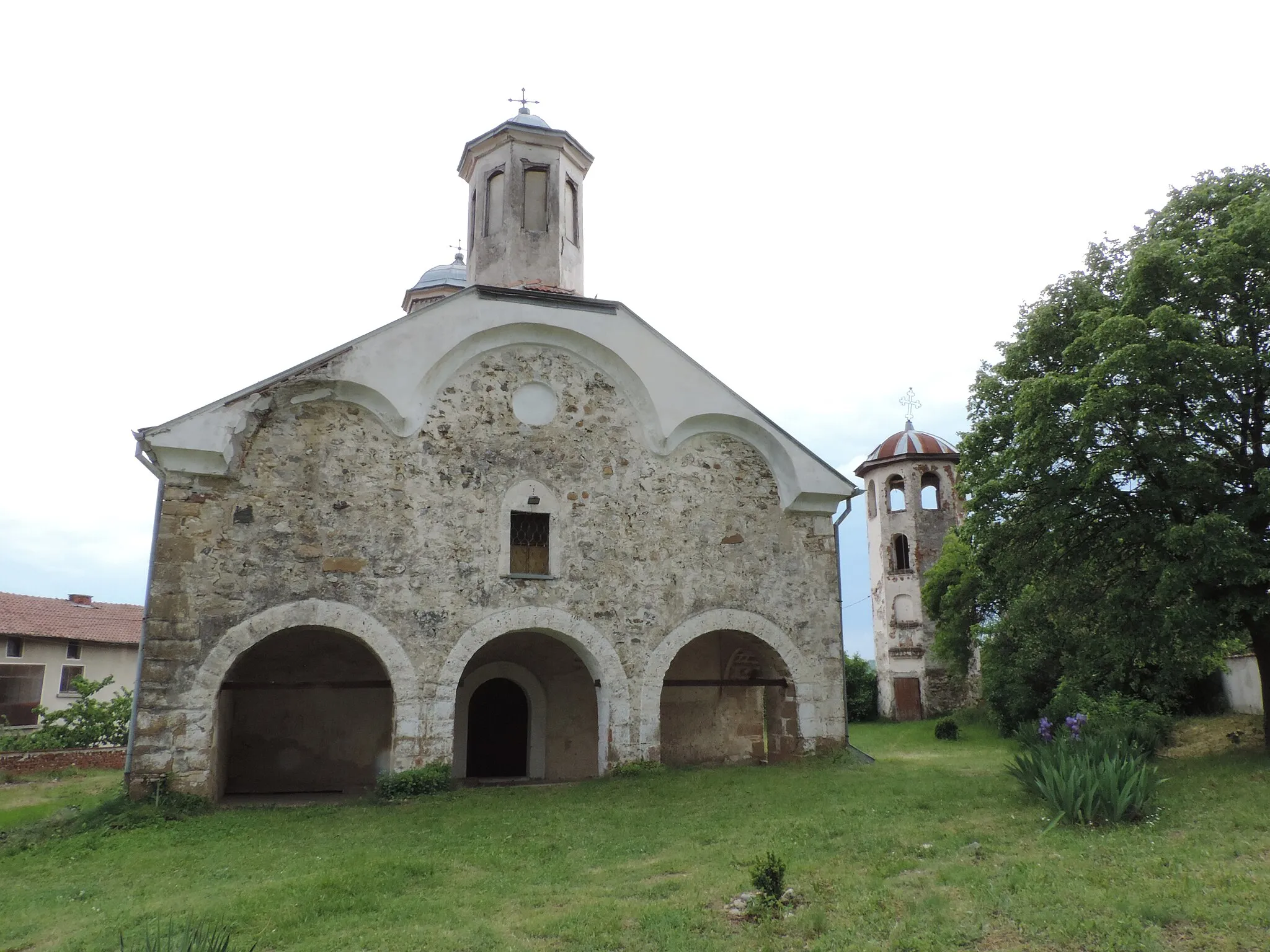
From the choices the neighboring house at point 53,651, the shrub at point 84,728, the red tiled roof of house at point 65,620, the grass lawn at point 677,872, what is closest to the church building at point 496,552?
the grass lawn at point 677,872

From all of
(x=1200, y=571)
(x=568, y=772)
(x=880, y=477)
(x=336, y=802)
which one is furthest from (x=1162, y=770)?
(x=880, y=477)

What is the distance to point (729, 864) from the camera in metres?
6.76

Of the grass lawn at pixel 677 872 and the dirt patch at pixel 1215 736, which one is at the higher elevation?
the dirt patch at pixel 1215 736

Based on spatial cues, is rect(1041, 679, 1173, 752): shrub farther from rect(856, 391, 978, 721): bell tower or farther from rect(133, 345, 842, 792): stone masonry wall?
rect(856, 391, 978, 721): bell tower

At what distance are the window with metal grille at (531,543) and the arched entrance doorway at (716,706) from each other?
3030mm

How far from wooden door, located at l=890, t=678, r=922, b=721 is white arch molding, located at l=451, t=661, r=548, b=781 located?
17.6 m

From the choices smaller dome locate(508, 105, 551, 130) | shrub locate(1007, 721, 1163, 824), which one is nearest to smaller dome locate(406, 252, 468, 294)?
smaller dome locate(508, 105, 551, 130)

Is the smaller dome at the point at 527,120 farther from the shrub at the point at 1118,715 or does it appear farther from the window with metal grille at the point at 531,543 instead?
the shrub at the point at 1118,715

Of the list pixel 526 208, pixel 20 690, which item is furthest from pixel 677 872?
pixel 20 690

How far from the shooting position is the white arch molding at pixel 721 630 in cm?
1152

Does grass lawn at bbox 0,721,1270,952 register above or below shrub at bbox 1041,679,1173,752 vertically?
below

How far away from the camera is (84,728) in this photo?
16391 mm

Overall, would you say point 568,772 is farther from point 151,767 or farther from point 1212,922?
point 1212,922

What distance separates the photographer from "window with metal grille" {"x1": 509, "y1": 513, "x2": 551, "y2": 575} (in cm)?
1146
